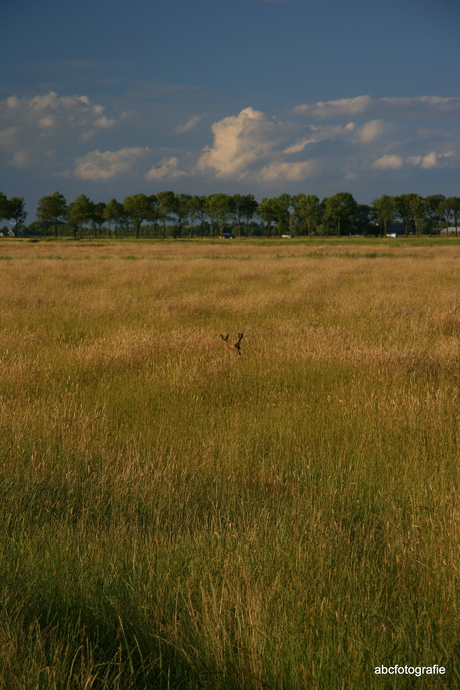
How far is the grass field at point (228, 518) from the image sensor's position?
6.55ft

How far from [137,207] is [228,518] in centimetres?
12174

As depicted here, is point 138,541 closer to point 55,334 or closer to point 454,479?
point 454,479

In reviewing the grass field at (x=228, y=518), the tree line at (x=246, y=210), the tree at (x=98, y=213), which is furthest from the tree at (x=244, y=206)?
the grass field at (x=228, y=518)

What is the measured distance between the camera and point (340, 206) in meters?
109

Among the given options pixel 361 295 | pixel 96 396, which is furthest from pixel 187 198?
pixel 96 396

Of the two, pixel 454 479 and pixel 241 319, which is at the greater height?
pixel 241 319

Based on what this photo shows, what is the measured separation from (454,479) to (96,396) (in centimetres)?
Result: 385

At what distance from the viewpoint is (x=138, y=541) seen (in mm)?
2779

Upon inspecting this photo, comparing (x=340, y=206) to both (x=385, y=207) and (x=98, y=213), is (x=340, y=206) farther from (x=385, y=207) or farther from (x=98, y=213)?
(x=98, y=213)

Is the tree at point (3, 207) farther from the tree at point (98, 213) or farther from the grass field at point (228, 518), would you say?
the grass field at point (228, 518)

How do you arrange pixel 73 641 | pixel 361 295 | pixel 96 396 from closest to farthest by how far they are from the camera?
pixel 73 641, pixel 96 396, pixel 361 295

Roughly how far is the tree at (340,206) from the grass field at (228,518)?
4212 inches

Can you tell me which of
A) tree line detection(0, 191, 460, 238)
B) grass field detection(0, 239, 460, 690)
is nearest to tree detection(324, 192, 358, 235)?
tree line detection(0, 191, 460, 238)

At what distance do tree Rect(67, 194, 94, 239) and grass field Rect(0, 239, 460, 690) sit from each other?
344ft
